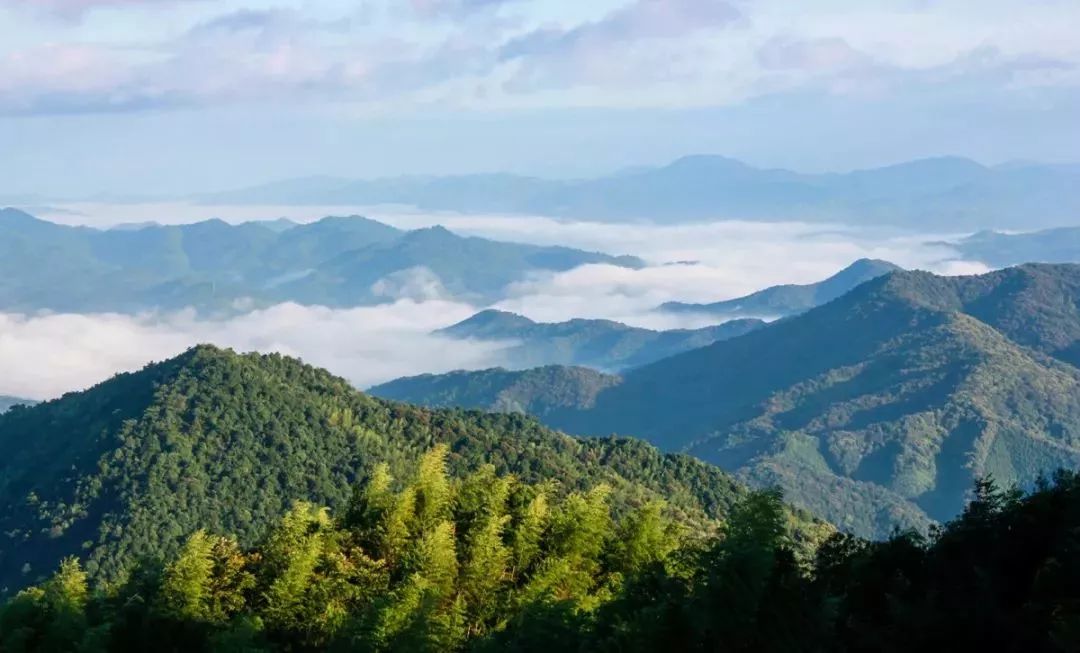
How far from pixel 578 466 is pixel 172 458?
30.4 m

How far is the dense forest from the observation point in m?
22.1

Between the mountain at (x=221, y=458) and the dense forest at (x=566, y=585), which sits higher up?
the dense forest at (x=566, y=585)

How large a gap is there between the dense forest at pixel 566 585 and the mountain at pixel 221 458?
37.6m

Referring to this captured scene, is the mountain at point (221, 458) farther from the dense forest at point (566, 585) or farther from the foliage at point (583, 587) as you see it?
the foliage at point (583, 587)

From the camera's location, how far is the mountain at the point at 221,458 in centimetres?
8294

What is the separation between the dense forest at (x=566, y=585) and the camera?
22141 mm

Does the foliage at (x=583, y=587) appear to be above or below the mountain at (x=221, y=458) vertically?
above

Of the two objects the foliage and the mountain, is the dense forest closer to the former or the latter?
the foliage

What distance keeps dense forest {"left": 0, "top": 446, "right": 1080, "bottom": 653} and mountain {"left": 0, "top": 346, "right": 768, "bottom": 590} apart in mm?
37593

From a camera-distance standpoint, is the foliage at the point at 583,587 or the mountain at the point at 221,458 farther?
the mountain at the point at 221,458

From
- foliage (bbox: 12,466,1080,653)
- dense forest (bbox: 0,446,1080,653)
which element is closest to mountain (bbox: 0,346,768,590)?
dense forest (bbox: 0,446,1080,653)

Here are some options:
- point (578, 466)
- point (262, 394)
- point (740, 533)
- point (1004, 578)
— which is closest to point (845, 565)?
point (1004, 578)

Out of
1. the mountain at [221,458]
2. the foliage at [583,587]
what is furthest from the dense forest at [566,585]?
the mountain at [221,458]

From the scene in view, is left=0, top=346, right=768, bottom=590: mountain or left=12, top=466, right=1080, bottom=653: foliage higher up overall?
left=12, top=466, right=1080, bottom=653: foliage
